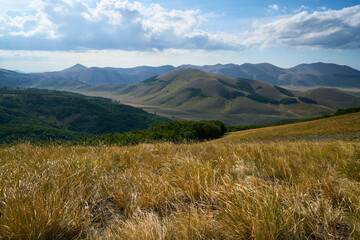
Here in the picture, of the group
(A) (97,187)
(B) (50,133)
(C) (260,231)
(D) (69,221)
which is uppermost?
(C) (260,231)

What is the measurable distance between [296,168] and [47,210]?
5068 mm

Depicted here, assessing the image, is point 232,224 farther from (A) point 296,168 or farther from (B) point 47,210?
(A) point 296,168

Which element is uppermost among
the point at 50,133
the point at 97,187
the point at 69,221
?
the point at 69,221

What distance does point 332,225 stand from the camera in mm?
2441

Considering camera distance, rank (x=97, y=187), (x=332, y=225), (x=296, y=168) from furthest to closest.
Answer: (x=296, y=168), (x=97, y=187), (x=332, y=225)

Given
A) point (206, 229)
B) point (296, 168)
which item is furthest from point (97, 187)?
point (296, 168)

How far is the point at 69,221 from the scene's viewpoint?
94.4 inches

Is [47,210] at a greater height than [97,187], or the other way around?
[47,210]

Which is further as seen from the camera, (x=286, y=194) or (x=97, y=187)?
(x=97, y=187)

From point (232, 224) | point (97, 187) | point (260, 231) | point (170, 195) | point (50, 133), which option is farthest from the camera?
point (50, 133)

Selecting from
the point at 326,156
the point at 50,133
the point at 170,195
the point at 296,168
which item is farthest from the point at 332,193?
the point at 50,133

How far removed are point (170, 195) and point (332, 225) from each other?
A: 2.24 metres

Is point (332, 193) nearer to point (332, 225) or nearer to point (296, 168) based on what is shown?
point (332, 225)

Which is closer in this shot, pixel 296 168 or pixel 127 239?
pixel 127 239
